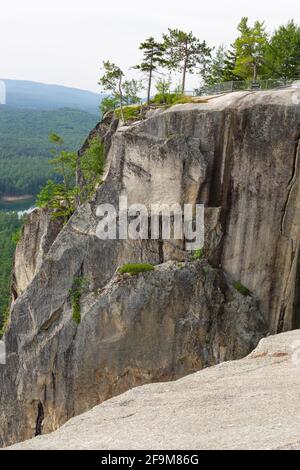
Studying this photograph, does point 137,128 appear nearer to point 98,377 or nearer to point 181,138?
point 181,138

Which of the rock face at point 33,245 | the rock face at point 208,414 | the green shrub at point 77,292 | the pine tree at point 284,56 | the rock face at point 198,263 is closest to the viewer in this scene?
the rock face at point 208,414

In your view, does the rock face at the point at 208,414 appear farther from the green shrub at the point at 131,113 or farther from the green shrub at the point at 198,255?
the green shrub at the point at 131,113

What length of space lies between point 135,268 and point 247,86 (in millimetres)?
14130

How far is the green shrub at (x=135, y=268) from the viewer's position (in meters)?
29.2

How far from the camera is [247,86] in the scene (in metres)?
31.9

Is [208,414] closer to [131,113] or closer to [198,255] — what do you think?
[198,255]

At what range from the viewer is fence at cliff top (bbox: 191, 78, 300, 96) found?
30.4m

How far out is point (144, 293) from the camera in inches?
1131

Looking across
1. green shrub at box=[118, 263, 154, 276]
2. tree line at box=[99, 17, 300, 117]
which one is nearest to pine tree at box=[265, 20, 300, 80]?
tree line at box=[99, 17, 300, 117]

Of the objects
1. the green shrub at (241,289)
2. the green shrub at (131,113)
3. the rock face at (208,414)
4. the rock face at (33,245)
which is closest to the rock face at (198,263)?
the green shrub at (241,289)

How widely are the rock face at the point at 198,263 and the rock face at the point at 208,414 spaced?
6200mm

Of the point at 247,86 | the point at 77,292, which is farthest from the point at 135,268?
the point at 247,86
